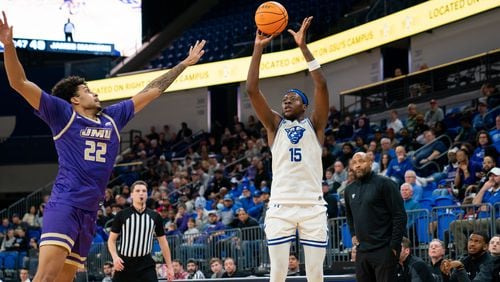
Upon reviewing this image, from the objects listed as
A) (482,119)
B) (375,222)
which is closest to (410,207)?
(375,222)

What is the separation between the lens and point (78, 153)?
6691mm

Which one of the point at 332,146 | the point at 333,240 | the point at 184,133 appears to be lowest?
the point at 333,240

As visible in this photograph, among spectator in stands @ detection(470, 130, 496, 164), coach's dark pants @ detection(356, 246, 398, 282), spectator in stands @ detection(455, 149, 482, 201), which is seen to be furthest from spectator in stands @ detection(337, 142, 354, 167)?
coach's dark pants @ detection(356, 246, 398, 282)

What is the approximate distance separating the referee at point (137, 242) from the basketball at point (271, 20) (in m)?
2.96

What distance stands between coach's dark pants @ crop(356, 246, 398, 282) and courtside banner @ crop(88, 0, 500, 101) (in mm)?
11794

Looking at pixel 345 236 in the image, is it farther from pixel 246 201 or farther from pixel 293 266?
pixel 246 201

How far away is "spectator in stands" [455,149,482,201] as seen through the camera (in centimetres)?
1409

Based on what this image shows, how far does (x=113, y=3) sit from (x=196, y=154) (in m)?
6.32

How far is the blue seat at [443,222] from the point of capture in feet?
40.3

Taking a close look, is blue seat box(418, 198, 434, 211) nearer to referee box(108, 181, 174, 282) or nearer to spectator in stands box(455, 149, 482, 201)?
spectator in stands box(455, 149, 482, 201)

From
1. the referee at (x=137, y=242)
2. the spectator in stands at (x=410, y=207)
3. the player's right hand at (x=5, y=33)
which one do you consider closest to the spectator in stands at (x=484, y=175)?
the spectator in stands at (x=410, y=207)

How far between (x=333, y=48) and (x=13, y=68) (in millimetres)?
18788

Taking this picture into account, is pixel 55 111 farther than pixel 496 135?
No

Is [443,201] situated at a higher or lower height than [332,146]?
lower
